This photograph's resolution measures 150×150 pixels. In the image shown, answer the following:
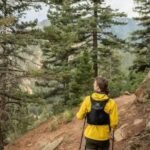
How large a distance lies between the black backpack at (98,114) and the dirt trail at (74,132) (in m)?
2.89

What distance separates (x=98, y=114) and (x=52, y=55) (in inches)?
978

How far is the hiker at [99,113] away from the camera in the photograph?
24.7ft

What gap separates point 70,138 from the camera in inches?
488

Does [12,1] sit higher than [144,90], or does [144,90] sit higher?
[12,1]

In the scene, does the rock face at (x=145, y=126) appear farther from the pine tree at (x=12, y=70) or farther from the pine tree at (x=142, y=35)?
the pine tree at (x=142, y=35)

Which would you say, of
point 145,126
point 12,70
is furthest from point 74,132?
point 12,70

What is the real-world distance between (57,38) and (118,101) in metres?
4.76

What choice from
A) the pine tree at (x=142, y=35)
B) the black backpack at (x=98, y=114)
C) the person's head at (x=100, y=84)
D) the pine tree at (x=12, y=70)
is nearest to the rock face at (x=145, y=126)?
the black backpack at (x=98, y=114)

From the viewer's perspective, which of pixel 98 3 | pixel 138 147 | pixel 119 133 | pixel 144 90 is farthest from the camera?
pixel 98 3

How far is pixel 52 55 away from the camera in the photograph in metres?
32.2

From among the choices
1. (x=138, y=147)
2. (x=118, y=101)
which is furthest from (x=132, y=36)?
(x=138, y=147)

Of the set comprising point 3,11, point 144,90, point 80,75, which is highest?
point 3,11

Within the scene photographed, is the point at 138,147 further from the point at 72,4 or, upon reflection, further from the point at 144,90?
the point at 72,4

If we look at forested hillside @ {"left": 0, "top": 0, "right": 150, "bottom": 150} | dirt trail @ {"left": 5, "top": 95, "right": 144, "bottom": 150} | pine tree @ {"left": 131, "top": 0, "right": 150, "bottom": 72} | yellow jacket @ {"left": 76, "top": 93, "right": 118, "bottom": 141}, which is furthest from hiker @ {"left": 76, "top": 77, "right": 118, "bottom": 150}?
pine tree @ {"left": 131, "top": 0, "right": 150, "bottom": 72}
